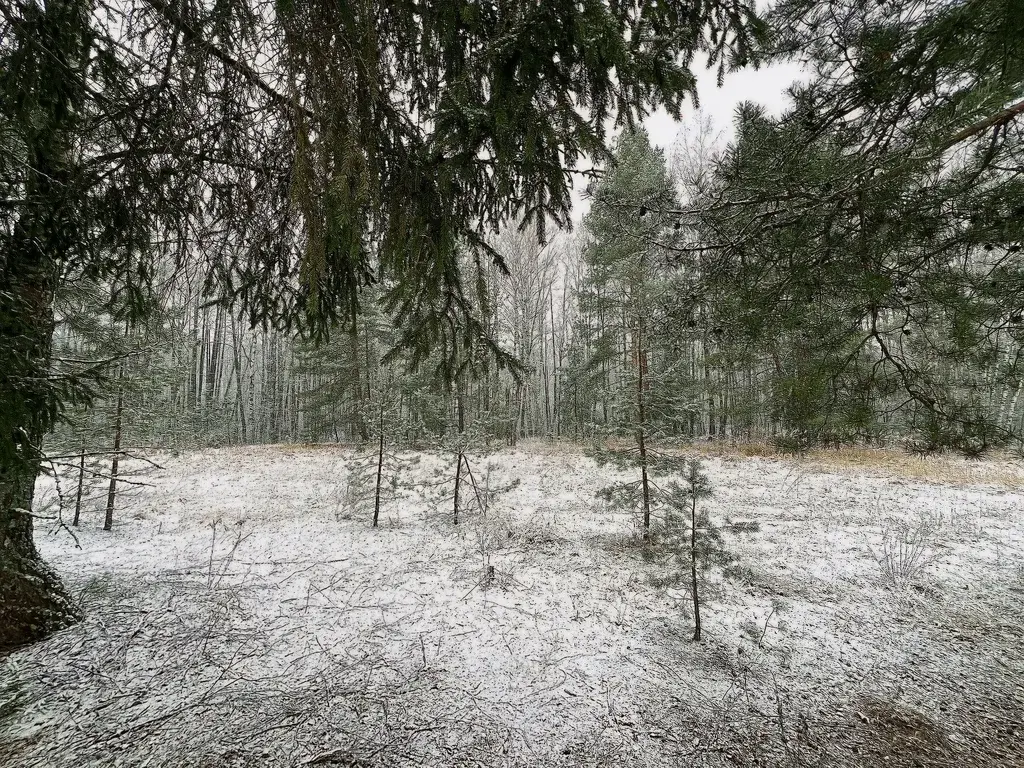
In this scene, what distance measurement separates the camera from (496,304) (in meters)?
3.09

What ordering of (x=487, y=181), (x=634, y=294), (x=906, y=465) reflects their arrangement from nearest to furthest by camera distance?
1. (x=487, y=181)
2. (x=634, y=294)
3. (x=906, y=465)

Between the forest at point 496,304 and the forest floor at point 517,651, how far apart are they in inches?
1.0

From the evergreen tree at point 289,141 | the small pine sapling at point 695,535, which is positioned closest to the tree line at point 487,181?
the evergreen tree at point 289,141

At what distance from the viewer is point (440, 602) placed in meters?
3.84

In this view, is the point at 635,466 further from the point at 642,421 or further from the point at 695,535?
the point at 695,535

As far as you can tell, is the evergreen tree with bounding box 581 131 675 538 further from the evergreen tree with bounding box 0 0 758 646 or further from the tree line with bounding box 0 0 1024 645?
the evergreen tree with bounding box 0 0 758 646

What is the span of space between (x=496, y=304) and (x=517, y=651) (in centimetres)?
262

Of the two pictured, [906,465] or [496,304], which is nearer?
[496,304]

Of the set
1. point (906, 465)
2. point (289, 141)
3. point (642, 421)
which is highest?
point (289, 141)

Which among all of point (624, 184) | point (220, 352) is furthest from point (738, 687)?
point (220, 352)

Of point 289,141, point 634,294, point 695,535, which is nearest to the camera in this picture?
point 289,141

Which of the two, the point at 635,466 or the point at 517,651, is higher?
the point at 635,466

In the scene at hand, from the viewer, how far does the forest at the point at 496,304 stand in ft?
5.98

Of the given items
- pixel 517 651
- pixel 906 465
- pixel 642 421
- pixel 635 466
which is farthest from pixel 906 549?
pixel 906 465
